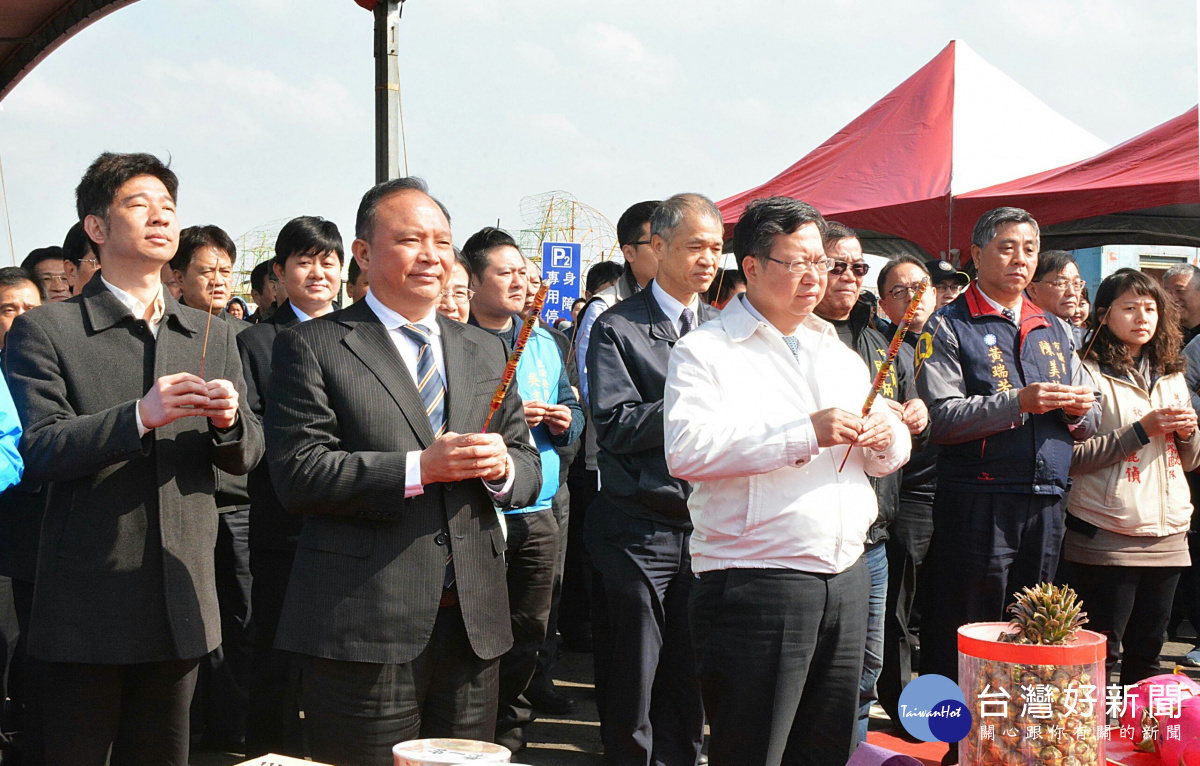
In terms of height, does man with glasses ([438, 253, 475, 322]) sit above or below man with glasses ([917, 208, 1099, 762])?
above

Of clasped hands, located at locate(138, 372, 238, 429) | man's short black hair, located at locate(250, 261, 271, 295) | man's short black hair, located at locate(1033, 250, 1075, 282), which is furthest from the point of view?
man's short black hair, located at locate(250, 261, 271, 295)

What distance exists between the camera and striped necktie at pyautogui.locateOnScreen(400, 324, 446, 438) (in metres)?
2.28

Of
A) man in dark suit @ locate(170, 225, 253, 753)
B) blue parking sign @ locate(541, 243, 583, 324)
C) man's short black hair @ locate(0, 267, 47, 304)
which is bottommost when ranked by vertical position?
man in dark suit @ locate(170, 225, 253, 753)

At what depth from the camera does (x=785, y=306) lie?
2438 mm

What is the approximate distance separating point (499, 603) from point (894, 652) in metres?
2.48

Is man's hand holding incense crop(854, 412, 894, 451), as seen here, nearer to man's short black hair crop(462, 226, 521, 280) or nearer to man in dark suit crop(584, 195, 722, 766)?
man in dark suit crop(584, 195, 722, 766)

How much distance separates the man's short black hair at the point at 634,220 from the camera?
4.46 m

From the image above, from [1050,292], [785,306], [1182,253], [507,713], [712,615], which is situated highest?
[1182,253]

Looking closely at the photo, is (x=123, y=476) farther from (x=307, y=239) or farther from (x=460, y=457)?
(x=307, y=239)

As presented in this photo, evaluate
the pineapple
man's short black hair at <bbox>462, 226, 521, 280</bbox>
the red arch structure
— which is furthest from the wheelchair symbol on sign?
the pineapple

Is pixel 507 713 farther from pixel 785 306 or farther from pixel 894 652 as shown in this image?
pixel 785 306

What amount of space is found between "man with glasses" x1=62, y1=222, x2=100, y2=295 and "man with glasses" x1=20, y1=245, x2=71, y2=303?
61 cm

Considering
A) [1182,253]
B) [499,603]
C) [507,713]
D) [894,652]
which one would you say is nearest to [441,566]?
[499,603]

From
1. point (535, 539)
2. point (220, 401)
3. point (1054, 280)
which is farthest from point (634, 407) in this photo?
point (1054, 280)
